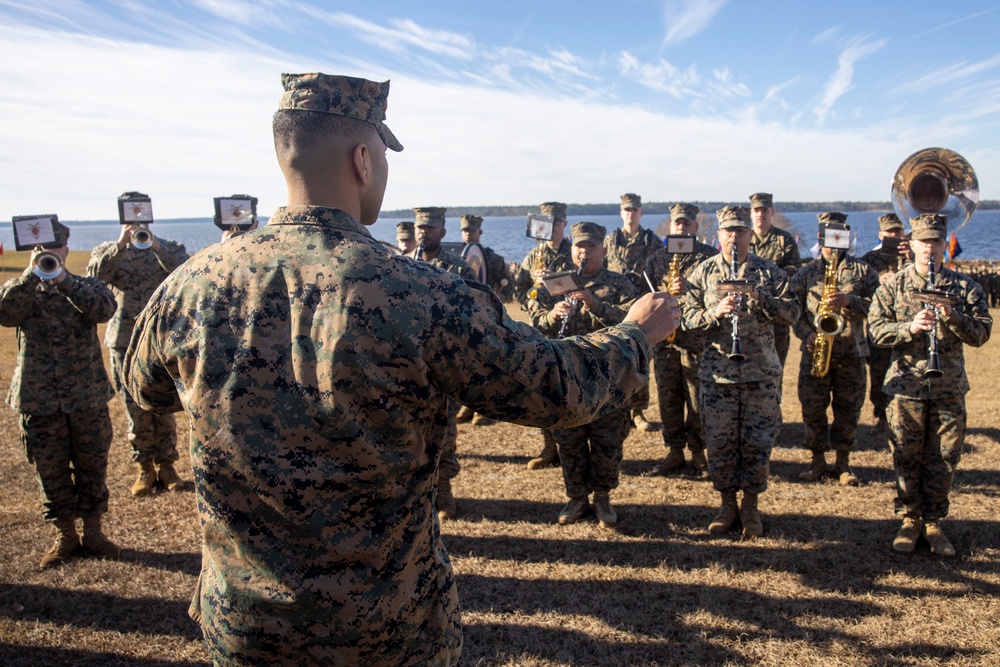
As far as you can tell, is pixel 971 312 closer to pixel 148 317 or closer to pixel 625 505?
pixel 625 505

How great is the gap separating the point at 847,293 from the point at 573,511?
3564 mm

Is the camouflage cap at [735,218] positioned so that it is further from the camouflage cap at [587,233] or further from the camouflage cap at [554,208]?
the camouflage cap at [554,208]

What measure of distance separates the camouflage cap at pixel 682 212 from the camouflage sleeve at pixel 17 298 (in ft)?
21.6

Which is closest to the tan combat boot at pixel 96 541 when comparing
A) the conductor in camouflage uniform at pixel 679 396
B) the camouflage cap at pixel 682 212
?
the conductor in camouflage uniform at pixel 679 396

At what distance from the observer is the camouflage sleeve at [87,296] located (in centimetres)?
533

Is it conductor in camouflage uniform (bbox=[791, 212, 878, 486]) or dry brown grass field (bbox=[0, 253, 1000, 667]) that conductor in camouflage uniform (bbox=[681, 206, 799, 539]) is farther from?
conductor in camouflage uniform (bbox=[791, 212, 878, 486])

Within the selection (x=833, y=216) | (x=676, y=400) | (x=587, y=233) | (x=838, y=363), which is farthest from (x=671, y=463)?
(x=833, y=216)

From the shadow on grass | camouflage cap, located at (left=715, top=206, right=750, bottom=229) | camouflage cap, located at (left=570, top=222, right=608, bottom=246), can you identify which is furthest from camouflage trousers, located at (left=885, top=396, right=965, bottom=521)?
the shadow on grass

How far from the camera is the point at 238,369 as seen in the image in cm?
183

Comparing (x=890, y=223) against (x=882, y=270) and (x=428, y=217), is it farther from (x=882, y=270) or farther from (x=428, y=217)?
(x=428, y=217)

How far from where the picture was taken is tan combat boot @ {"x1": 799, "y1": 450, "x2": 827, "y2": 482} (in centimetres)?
696

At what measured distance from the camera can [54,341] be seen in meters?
5.37

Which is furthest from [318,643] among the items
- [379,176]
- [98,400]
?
[98,400]

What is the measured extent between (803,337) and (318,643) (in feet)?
21.7
